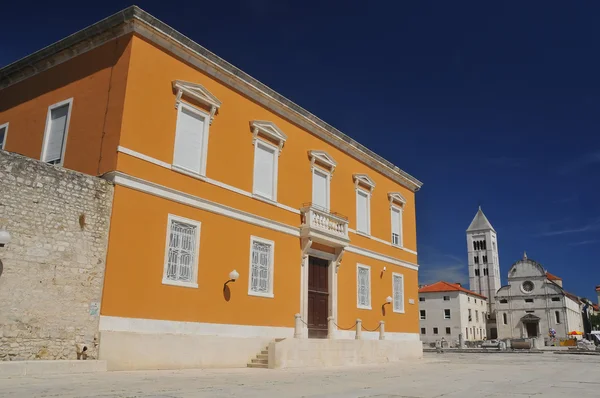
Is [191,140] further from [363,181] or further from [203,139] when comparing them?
[363,181]

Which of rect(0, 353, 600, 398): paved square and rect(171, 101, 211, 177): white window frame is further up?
rect(171, 101, 211, 177): white window frame

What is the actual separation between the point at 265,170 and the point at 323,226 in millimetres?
3359

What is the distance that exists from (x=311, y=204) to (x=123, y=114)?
812 centimetres

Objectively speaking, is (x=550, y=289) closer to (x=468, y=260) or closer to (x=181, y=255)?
(x=468, y=260)

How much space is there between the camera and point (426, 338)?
72.1 metres

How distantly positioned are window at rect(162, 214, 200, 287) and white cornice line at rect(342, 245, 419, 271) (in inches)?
315

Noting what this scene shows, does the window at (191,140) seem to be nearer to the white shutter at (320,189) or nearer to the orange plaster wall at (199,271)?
the orange plaster wall at (199,271)

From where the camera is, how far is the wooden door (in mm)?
18688

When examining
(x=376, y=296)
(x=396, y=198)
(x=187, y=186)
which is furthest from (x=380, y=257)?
(x=187, y=186)

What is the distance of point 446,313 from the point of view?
2778 inches

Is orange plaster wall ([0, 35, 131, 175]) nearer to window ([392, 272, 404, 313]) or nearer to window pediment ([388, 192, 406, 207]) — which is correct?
window pediment ([388, 192, 406, 207])

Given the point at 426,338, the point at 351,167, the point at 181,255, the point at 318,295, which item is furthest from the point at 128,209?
the point at 426,338

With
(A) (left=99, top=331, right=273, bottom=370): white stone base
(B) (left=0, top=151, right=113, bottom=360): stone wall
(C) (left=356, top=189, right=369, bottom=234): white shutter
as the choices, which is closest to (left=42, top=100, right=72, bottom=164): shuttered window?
(B) (left=0, top=151, right=113, bottom=360): stone wall

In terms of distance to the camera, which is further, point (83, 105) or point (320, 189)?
point (320, 189)
